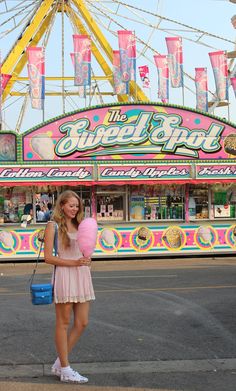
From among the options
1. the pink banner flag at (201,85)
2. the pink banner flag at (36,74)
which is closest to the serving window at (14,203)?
the pink banner flag at (36,74)

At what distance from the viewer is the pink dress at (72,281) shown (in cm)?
466

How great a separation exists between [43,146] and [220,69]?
1490cm

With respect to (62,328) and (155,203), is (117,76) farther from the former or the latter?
(62,328)

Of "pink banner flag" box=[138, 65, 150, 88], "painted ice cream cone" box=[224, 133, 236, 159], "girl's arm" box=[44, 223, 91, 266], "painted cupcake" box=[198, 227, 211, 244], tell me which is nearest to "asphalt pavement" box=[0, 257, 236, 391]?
"girl's arm" box=[44, 223, 91, 266]

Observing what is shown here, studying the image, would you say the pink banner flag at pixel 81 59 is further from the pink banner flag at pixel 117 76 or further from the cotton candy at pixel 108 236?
the cotton candy at pixel 108 236

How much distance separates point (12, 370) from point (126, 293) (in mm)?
4454

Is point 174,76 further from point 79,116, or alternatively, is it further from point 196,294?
point 196,294

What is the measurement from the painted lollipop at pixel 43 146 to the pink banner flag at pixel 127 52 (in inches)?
520

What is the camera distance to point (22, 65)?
3859 centimetres

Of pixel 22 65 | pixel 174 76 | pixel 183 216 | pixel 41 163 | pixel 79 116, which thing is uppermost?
pixel 22 65

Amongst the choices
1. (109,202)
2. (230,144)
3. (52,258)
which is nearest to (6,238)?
(109,202)

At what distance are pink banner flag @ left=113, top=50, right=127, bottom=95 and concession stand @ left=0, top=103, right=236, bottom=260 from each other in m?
13.6

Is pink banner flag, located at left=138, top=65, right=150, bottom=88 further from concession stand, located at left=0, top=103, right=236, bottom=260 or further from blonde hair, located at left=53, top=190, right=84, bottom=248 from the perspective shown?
blonde hair, located at left=53, top=190, right=84, bottom=248

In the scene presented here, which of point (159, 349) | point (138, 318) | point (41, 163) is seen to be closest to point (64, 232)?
point (159, 349)
